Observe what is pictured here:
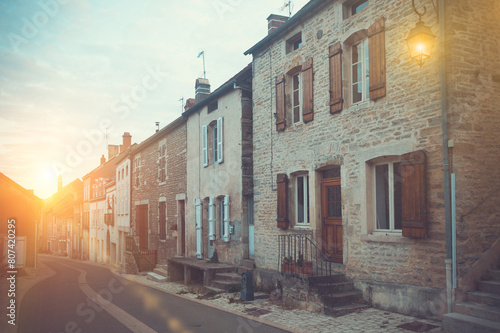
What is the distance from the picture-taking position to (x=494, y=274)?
699 cm

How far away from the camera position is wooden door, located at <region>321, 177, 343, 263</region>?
9.94 m

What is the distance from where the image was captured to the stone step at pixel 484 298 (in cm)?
644

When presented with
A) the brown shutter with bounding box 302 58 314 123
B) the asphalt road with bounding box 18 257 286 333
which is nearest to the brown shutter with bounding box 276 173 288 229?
the brown shutter with bounding box 302 58 314 123

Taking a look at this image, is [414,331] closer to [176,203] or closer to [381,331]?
[381,331]

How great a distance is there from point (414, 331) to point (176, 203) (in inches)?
562

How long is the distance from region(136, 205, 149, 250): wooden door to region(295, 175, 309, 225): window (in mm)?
15175

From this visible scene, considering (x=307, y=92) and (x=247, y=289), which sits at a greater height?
(x=307, y=92)

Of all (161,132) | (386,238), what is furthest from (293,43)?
(161,132)

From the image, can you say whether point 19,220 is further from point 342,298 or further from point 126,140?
point 342,298

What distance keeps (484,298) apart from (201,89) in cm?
1629

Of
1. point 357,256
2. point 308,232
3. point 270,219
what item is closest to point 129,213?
point 270,219

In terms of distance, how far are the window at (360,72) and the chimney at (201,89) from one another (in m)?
12.0

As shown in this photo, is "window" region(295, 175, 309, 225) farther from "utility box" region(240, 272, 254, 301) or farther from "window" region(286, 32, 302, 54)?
"window" region(286, 32, 302, 54)

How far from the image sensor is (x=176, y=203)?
773 inches
